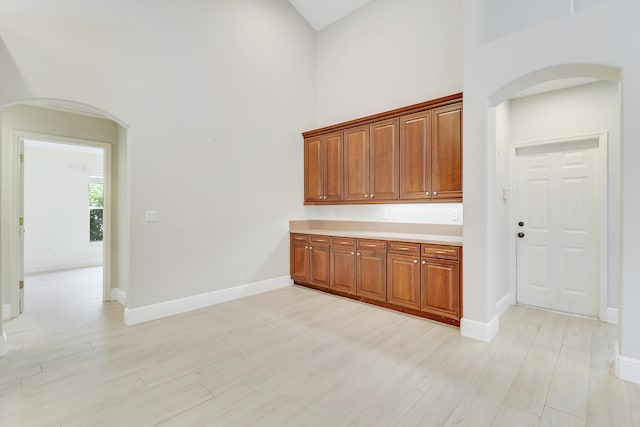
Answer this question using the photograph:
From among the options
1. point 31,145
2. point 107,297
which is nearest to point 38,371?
point 107,297

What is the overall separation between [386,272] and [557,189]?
7.94ft

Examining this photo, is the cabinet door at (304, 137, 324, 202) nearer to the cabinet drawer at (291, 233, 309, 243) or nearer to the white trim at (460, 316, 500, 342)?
the cabinet drawer at (291, 233, 309, 243)

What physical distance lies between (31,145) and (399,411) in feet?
27.9

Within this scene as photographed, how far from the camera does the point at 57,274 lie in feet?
20.8

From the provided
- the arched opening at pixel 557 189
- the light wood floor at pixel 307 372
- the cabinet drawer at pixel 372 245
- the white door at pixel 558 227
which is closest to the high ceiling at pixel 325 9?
the arched opening at pixel 557 189

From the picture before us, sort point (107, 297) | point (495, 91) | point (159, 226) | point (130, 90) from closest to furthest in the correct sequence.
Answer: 1. point (495, 91)
2. point (130, 90)
3. point (159, 226)
4. point (107, 297)

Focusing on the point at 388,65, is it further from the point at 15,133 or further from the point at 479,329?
the point at 15,133

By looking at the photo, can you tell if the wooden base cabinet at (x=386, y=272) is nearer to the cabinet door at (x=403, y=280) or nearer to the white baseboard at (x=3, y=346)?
the cabinet door at (x=403, y=280)

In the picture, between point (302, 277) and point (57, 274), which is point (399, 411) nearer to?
point (302, 277)

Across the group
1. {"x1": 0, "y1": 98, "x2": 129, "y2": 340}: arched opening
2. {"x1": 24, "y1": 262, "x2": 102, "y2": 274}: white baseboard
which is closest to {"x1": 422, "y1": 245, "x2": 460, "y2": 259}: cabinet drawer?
{"x1": 0, "y1": 98, "x2": 129, "y2": 340}: arched opening

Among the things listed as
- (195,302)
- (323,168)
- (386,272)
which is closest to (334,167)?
(323,168)

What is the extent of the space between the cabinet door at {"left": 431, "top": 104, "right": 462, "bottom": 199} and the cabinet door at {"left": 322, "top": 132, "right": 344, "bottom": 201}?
1.50m

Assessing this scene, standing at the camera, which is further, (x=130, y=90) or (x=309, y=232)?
(x=309, y=232)

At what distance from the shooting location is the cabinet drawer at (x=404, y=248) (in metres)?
3.54
